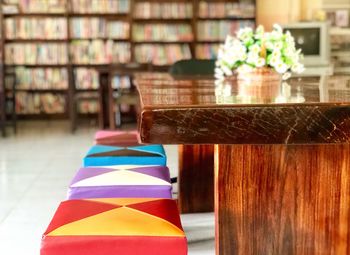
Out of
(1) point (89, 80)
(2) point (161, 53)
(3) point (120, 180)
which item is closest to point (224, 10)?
(2) point (161, 53)

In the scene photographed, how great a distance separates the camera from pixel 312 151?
1.80 meters

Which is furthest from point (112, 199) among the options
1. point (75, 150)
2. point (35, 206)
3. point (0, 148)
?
point (0, 148)

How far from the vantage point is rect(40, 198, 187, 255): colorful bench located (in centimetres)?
165

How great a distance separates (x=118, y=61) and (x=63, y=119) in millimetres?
1056

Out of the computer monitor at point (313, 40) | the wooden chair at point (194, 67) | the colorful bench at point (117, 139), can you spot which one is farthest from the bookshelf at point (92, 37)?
the colorful bench at point (117, 139)

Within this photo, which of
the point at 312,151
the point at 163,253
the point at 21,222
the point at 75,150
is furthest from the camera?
the point at 75,150

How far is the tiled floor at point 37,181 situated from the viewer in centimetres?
295

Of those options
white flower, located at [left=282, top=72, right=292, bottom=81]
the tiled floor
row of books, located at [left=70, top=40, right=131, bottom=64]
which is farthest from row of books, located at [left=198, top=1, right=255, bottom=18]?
white flower, located at [left=282, top=72, right=292, bottom=81]

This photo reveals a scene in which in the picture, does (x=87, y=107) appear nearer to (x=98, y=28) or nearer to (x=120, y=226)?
(x=98, y=28)

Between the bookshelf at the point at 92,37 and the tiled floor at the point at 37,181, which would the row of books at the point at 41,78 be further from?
the tiled floor at the point at 37,181

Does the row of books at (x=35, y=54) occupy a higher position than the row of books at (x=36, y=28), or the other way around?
the row of books at (x=36, y=28)

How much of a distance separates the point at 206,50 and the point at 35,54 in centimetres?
215

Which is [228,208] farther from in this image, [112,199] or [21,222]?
[21,222]

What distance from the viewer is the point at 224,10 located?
24.3 feet
